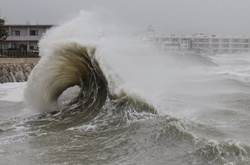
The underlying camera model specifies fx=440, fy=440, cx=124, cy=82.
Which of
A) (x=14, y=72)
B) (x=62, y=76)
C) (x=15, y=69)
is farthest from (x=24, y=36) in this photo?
(x=62, y=76)

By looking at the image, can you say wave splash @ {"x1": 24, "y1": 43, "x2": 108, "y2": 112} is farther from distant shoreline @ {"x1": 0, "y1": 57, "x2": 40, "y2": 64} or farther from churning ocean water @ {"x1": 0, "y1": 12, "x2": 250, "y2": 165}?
distant shoreline @ {"x1": 0, "y1": 57, "x2": 40, "y2": 64}

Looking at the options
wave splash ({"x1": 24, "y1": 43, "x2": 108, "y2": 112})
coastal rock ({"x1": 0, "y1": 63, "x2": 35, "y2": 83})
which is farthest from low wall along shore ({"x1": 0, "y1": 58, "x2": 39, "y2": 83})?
wave splash ({"x1": 24, "y1": 43, "x2": 108, "y2": 112})

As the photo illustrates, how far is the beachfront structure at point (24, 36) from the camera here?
59.7 metres

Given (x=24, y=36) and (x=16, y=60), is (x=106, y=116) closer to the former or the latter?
(x=16, y=60)

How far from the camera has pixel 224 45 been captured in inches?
4520

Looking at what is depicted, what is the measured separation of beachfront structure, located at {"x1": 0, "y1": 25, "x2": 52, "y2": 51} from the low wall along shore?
78.2ft

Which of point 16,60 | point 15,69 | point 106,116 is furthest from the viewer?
point 16,60

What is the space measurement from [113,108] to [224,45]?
108207 millimetres

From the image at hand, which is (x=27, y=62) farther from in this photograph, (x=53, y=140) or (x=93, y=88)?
(x=53, y=140)

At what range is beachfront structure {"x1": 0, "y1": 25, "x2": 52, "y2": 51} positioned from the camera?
196 feet

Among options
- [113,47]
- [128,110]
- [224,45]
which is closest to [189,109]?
[128,110]

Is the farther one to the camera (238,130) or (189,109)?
(189,109)

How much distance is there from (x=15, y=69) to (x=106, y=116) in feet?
79.7

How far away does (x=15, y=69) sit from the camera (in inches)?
1302
